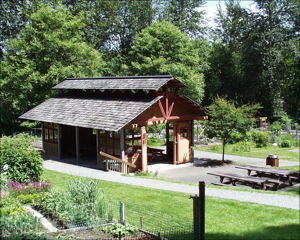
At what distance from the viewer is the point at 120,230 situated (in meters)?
7.76

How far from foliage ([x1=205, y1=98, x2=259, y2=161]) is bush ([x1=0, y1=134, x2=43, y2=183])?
8864mm

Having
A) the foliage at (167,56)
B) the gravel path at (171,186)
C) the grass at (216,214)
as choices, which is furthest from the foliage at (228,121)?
the foliage at (167,56)

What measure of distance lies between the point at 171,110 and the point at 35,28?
49.9 ft

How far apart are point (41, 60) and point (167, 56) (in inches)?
422

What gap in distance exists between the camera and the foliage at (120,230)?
25.5ft

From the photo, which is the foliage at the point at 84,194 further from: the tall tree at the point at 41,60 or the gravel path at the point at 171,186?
the tall tree at the point at 41,60

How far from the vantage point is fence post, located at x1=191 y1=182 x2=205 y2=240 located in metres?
5.95

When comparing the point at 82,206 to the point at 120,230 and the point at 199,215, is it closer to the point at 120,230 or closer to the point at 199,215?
the point at 120,230

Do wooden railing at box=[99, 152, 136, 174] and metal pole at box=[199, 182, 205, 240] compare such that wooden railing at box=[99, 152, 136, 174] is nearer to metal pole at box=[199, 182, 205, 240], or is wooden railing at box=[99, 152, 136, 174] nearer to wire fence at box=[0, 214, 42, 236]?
wire fence at box=[0, 214, 42, 236]

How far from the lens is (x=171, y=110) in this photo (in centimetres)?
1762

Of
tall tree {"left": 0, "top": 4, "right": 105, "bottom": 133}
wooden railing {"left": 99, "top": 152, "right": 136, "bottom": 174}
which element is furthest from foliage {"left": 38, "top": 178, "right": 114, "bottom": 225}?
tall tree {"left": 0, "top": 4, "right": 105, "bottom": 133}

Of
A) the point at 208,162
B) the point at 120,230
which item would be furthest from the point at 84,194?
the point at 208,162

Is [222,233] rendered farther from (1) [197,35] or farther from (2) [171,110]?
(1) [197,35]

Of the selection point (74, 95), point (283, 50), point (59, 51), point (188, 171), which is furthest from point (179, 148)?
point (283, 50)
